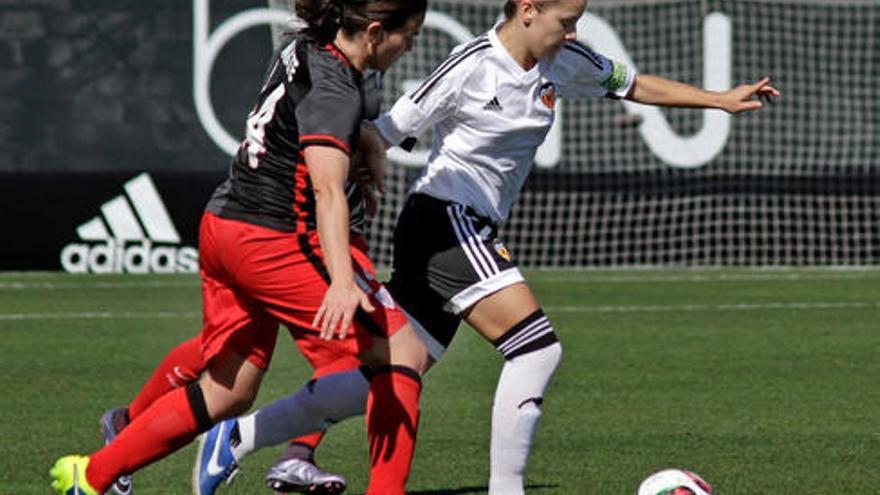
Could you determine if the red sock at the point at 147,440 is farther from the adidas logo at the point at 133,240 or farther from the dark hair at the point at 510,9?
the adidas logo at the point at 133,240

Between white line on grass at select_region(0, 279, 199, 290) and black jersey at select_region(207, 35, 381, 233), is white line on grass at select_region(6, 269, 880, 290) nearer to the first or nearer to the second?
white line on grass at select_region(0, 279, 199, 290)

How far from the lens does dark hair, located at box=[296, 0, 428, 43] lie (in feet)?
19.1

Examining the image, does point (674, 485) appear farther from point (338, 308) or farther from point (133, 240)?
point (133, 240)

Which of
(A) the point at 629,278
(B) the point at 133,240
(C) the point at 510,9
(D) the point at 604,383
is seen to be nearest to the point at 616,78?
(C) the point at 510,9

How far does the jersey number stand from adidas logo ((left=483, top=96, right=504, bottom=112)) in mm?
921

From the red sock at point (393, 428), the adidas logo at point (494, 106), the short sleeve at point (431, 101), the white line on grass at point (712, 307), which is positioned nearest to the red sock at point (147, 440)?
the red sock at point (393, 428)

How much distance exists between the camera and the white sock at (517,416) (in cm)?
638

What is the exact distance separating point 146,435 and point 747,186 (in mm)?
11285

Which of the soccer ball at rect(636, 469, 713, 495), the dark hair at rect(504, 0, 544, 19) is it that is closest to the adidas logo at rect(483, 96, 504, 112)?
the dark hair at rect(504, 0, 544, 19)

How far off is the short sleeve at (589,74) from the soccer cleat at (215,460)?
174cm

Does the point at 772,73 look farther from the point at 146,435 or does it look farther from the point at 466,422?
the point at 146,435

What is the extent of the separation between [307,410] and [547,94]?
4.53ft

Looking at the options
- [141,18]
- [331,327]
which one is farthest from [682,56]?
[331,327]

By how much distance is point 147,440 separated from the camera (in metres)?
6.05
